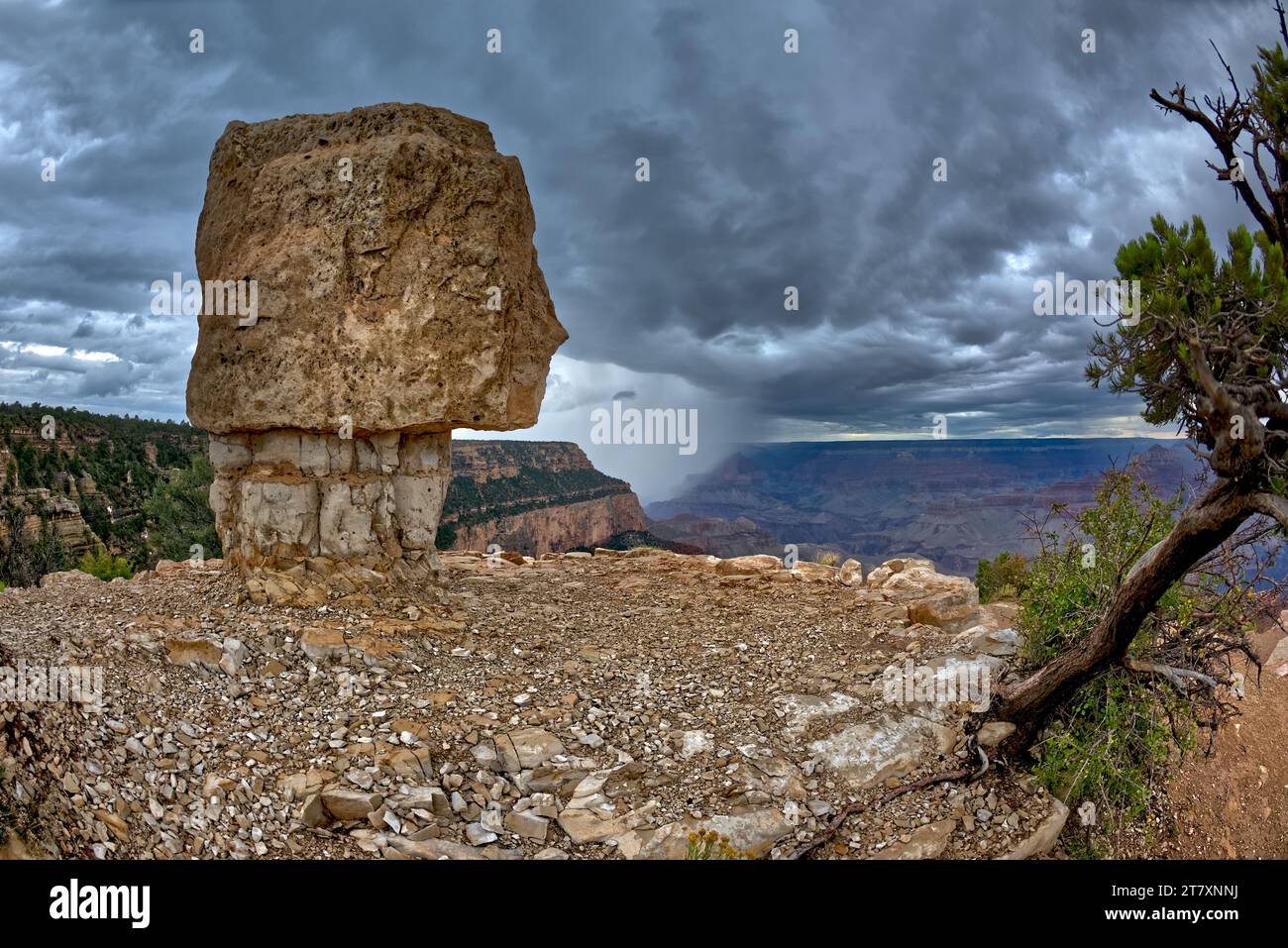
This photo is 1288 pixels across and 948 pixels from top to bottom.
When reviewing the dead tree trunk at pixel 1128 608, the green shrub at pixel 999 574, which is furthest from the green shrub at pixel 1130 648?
the green shrub at pixel 999 574

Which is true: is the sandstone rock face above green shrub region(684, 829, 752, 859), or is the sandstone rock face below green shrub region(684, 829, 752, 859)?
above

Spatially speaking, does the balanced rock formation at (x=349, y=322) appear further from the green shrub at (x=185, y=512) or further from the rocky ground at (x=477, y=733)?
the green shrub at (x=185, y=512)

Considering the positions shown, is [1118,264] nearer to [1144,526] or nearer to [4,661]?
[1144,526]

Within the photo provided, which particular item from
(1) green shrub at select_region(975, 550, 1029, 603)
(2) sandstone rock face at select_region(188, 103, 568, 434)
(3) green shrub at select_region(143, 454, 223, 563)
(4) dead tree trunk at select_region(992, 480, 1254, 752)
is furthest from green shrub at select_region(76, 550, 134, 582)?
(1) green shrub at select_region(975, 550, 1029, 603)

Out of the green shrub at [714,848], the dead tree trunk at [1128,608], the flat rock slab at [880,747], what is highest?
the dead tree trunk at [1128,608]

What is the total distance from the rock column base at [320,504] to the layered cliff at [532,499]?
28297 millimetres

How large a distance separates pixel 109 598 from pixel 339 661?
3.89 m

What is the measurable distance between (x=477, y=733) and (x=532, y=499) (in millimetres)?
50761

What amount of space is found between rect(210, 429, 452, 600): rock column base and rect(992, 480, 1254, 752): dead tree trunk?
798 centimetres

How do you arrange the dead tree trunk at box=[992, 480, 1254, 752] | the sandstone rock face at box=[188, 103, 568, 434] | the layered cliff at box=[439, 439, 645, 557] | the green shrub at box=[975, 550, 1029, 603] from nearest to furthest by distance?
the dead tree trunk at box=[992, 480, 1254, 752] < the sandstone rock face at box=[188, 103, 568, 434] < the green shrub at box=[975, 550, 1029, 603] < the layered cliff at box=[439, 439, 645, 557]

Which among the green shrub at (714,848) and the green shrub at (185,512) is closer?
the green shrub at (714,848)

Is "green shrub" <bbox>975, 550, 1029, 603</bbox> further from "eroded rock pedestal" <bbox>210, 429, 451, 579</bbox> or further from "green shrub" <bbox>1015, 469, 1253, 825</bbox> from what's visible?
"eroded rock pedestal" <bbox>210, 429, 451, 579</bbox>

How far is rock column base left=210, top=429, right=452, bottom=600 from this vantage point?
10.1 m

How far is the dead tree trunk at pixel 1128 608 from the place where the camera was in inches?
234
